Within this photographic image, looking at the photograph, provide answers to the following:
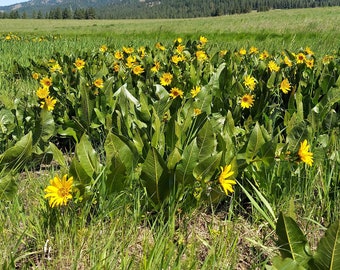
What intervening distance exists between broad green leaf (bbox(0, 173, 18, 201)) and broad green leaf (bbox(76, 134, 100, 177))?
28 cm

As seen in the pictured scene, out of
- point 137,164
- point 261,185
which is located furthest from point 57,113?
point 261,185

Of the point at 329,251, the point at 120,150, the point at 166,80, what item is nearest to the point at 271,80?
the point at 166,80

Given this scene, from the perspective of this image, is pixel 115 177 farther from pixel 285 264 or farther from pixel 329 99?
pixel 329 99

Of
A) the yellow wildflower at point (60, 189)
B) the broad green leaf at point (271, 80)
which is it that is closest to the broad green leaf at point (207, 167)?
the yellow wildflower at point (60, 189)

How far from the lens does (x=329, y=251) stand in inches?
40.9

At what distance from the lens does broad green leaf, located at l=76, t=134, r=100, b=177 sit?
1596 millimetres

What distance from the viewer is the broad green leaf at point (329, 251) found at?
39.5 inches

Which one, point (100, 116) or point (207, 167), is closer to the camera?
point (207, 167)

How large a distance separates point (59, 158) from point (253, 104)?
4.79ft

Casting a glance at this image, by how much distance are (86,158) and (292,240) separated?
0.89 meters

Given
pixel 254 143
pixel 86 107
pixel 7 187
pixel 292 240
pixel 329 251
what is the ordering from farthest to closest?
pixel 86 107, pixel 254 143, pixel 7 187, pixel 292 240, pixel 329 251

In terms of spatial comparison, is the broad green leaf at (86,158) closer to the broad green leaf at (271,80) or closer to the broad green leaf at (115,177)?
the broad green leaf at (115,177)

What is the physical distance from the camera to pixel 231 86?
2.79m

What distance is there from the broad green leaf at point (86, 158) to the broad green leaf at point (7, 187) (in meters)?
0.28
